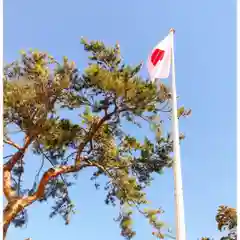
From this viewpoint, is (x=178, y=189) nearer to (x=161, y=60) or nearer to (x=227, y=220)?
(x=161, y=60)

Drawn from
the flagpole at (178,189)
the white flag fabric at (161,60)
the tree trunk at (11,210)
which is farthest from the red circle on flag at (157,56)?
the tree trunk at (11,210)

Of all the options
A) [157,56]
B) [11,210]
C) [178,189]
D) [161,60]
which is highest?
[157,56]

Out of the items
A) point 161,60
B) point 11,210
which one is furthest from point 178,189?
point 11,210

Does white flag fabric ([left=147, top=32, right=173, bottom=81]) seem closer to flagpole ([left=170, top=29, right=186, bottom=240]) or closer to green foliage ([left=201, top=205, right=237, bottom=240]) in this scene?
flagpole ([left=170, top=29, right=186, bottom=240])

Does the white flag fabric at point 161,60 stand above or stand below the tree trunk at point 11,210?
above

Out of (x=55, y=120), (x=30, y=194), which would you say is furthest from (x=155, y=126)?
(x=30, y=194)

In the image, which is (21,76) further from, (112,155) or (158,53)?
(158,53)

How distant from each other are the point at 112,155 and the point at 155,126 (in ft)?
4.73

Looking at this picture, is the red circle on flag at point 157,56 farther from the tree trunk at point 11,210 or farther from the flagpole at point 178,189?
the tree trunk at point 11,210

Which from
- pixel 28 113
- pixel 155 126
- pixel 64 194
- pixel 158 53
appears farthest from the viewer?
pixel 64 194

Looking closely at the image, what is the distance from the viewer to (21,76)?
12.4m

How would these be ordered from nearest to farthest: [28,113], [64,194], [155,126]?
[28,113] < [155,126] < [64,194]

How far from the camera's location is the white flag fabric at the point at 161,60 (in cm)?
879

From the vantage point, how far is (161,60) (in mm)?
8820
